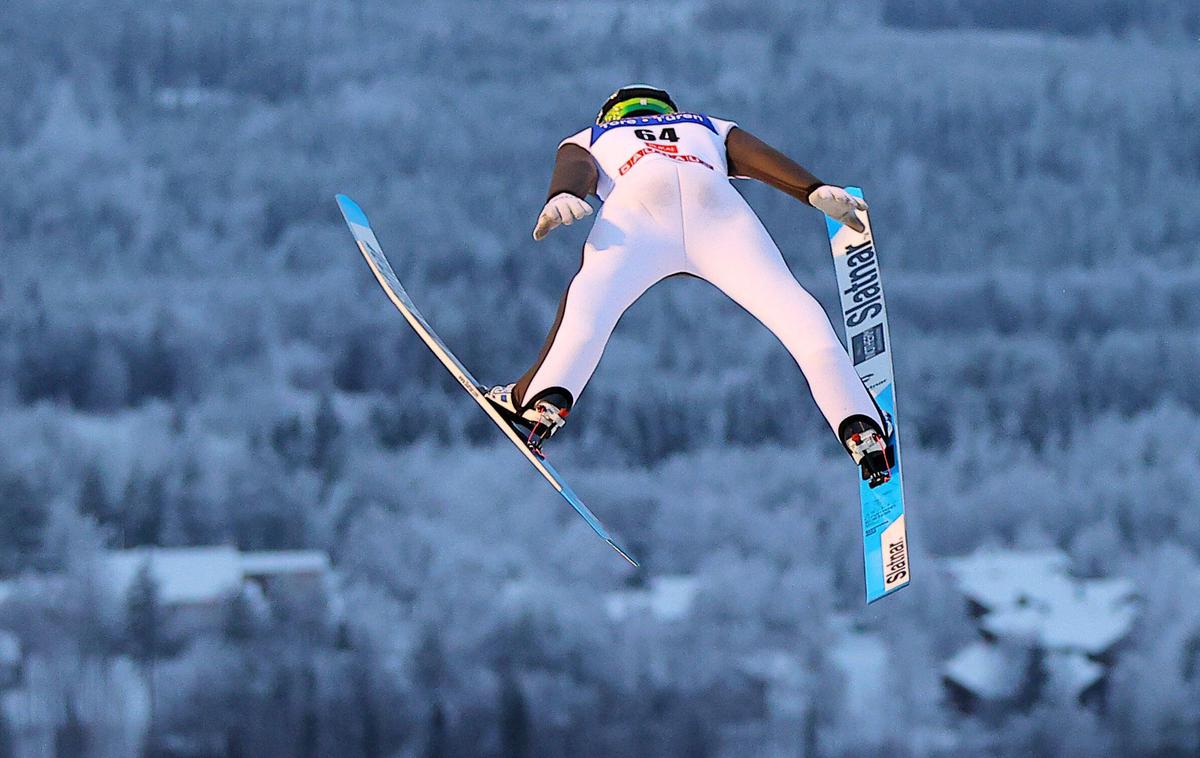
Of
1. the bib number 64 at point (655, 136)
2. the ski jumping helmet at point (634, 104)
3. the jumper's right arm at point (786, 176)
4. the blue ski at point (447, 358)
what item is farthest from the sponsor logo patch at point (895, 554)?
the ski jumping helmet at point (634, 104)

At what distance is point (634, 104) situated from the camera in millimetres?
5781

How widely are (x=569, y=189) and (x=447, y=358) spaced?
83 cm

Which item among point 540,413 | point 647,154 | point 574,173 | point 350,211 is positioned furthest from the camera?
point 350,211

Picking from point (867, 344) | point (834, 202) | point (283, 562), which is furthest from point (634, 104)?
point (283, 562)

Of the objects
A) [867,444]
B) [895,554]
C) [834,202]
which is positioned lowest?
[895,554]

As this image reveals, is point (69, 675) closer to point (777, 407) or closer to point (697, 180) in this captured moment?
point (777, 407)

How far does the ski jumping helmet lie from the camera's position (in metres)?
5.77

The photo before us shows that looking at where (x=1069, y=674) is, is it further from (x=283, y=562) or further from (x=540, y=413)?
(x=540, y=413)

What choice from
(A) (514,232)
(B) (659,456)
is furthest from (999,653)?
(A) (514,232)

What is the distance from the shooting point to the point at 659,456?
15.2 metres

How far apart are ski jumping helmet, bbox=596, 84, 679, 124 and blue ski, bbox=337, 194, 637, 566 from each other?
888 mm

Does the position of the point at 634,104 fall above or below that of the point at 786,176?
above

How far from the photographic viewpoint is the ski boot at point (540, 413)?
5289 mm

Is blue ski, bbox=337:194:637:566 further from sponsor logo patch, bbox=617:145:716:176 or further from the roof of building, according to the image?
the roof of building
